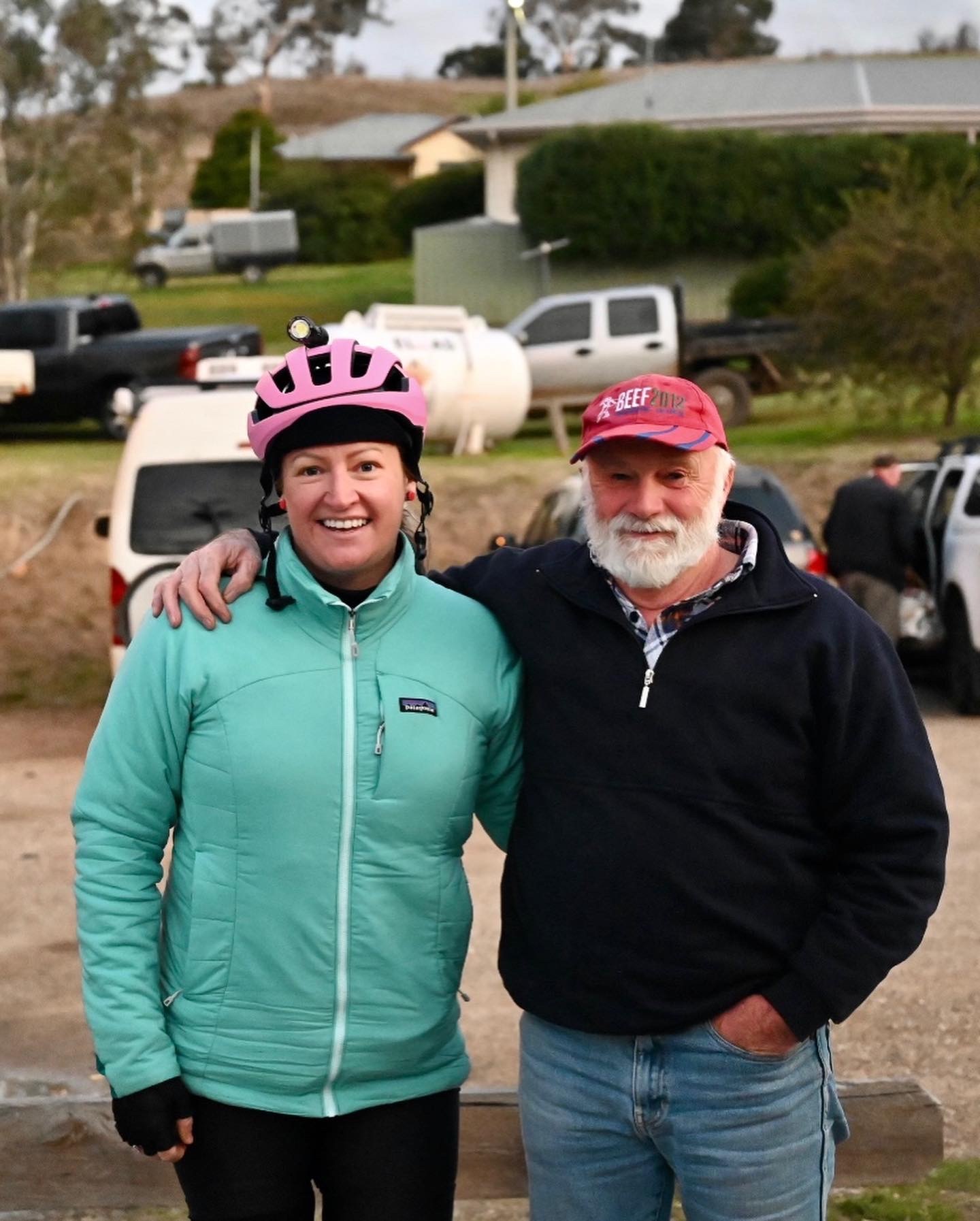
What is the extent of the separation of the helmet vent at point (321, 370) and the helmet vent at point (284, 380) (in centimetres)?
3

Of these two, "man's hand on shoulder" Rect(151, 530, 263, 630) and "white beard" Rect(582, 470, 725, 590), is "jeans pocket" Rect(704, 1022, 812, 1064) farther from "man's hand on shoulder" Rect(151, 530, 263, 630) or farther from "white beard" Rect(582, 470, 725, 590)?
"man's hand on shoulder" Rect(151, 530, 263, 630)

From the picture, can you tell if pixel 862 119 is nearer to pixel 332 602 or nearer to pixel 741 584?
pixel 741 584

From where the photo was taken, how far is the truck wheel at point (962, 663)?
523 inches

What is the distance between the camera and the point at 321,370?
10.1ft

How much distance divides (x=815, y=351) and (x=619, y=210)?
13.8 m

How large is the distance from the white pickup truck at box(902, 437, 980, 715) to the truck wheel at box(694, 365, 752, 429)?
30.1ft

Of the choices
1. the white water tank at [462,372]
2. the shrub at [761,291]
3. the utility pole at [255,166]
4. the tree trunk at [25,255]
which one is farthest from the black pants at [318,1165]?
the utility pole at [255,166]

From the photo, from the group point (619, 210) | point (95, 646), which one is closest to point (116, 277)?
point (619, 210)

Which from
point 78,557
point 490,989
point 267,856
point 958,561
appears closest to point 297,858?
point 267,856

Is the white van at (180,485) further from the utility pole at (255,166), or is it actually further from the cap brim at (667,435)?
the utility pole at (255,166)

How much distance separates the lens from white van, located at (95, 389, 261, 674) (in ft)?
38.7

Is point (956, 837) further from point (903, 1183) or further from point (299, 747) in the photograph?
point (299, 747)

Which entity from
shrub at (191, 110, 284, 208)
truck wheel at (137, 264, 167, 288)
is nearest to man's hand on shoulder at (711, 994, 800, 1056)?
truck wheel at (137, 264, 167, 288)

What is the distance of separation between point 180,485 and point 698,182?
2535 cm
